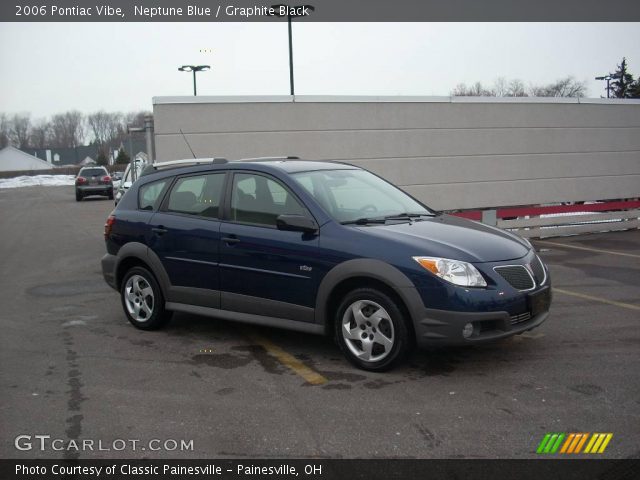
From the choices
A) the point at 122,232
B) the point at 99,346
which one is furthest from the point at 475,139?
the point at 99,346

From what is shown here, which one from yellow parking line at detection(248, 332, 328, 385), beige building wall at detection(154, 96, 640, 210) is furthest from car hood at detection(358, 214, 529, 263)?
beige building wall at detection(154, 96, 640, 210)

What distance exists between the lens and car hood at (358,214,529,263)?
509cm

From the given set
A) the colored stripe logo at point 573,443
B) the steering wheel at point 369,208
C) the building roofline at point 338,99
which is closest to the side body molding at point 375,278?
the steering wheel at point 369,208

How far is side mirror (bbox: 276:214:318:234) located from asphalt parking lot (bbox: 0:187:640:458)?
113 cm

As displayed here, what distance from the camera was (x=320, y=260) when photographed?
5418mm

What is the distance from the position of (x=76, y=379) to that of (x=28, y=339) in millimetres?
1602

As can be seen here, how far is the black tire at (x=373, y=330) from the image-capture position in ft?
16.6

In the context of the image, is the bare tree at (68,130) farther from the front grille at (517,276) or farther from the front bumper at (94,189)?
the front grille at (517,276)

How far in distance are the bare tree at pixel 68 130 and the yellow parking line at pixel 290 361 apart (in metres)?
129

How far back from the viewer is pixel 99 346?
6.28m

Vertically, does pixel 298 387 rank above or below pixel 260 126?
below

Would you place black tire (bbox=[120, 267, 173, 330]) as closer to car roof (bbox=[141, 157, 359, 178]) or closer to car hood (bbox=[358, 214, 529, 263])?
car roof (bbox=[141, 157, 359, 178])
